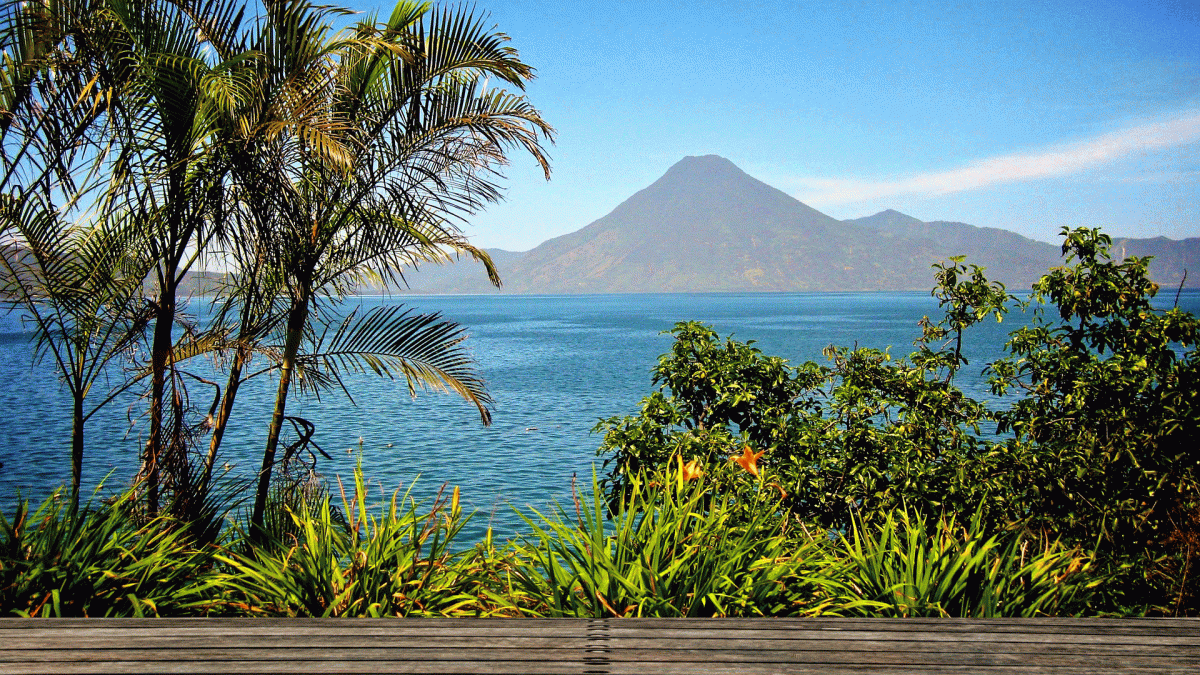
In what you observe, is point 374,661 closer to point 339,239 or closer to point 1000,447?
point 339,239

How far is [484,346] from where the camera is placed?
2347 inches

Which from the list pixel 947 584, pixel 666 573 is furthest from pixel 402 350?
pixel 947 584

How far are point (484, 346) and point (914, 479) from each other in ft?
182

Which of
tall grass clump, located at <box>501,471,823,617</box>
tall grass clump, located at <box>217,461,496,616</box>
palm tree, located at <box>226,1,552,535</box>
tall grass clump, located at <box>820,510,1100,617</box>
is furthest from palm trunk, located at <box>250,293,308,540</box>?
tall grass clump, located at <box>820,510,1100,617</box>

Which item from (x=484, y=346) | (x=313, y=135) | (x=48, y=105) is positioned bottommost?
(x=484, y=346)

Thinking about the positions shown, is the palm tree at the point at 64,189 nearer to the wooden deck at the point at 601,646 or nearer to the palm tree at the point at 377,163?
the palm tree at the point at 377,163

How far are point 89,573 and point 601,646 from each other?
88.6 inches

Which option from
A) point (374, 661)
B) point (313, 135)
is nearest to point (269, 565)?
point (374, 661)

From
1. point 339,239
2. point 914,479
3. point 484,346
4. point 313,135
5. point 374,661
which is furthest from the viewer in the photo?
point 484,346

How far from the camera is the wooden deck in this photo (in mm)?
1799

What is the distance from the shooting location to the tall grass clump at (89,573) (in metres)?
2.95

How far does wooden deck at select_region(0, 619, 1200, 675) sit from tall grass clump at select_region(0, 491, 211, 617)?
1074mm

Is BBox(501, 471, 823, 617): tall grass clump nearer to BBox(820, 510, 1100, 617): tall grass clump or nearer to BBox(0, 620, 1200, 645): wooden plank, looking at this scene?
BBox(820, 510, 1100, 617): tall grass clump

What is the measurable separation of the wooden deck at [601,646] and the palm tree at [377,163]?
3.57 meters
